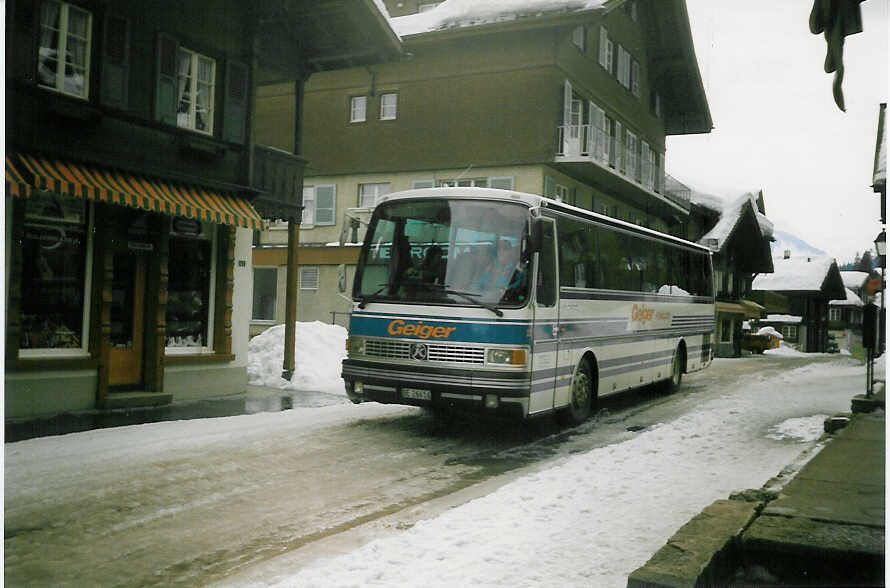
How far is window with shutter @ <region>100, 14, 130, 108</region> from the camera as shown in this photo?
4508 mm

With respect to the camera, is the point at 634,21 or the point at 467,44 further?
the point at 467,44

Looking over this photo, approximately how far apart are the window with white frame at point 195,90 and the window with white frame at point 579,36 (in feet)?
6.70

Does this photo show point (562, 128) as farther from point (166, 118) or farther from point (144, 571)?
point (144, 571)

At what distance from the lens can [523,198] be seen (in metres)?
7.09

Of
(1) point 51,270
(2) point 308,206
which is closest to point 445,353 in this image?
(2) point 308,206

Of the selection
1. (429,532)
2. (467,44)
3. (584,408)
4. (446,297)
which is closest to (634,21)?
(467,44)

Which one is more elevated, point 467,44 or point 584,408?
point 467,44

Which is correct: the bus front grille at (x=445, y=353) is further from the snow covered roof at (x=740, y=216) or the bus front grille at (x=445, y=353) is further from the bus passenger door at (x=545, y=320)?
the snow covered roof at (x=740, y=216)

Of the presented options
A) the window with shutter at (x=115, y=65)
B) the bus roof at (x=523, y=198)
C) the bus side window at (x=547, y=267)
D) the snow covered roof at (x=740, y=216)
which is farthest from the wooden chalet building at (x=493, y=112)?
the bus side window at (x=547, y=267)

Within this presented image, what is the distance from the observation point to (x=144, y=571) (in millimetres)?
3926

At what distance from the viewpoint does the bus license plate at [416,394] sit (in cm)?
748

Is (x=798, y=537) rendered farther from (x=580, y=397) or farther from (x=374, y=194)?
(x=580, y=397)

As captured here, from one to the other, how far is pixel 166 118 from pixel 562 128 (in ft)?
8.13

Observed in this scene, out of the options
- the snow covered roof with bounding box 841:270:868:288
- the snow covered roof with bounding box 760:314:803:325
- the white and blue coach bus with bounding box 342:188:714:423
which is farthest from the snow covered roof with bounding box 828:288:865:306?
the white and blue coach bus with bounding box 342:188:714:423
